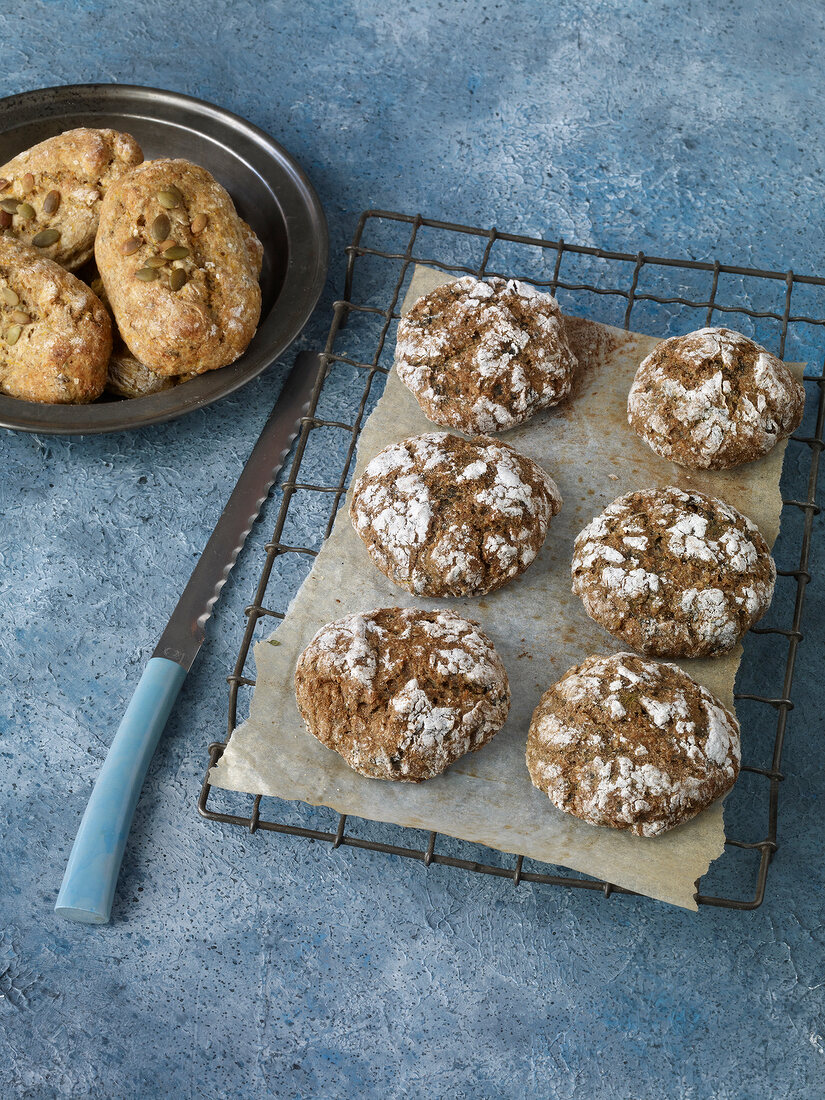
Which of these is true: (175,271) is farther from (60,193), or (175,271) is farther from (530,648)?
(530,648)

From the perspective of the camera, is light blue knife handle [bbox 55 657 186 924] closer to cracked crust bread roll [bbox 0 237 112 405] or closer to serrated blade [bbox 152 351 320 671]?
A: serrated blade [bbox 152 351 320 671]

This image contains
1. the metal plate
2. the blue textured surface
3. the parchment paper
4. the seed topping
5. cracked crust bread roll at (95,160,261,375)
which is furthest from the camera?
the metal plate

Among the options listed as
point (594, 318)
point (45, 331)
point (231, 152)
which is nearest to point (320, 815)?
point (45, 331)

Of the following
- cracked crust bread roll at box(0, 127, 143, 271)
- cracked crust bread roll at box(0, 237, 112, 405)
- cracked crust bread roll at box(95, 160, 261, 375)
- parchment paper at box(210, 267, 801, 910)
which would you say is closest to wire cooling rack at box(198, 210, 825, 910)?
parchment paper at box(210, 267, 801, 910)

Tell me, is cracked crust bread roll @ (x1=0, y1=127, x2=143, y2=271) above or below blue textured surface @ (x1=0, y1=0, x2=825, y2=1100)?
above

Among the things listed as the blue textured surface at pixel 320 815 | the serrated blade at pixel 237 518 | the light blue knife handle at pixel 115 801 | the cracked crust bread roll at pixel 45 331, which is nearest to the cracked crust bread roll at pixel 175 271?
the cracked crust bread roll at pixel 45 331

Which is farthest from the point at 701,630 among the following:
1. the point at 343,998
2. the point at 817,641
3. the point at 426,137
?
the point at 426,137

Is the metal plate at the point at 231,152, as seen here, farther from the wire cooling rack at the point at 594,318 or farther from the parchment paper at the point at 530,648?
the parchment paper at the point at 530,648
